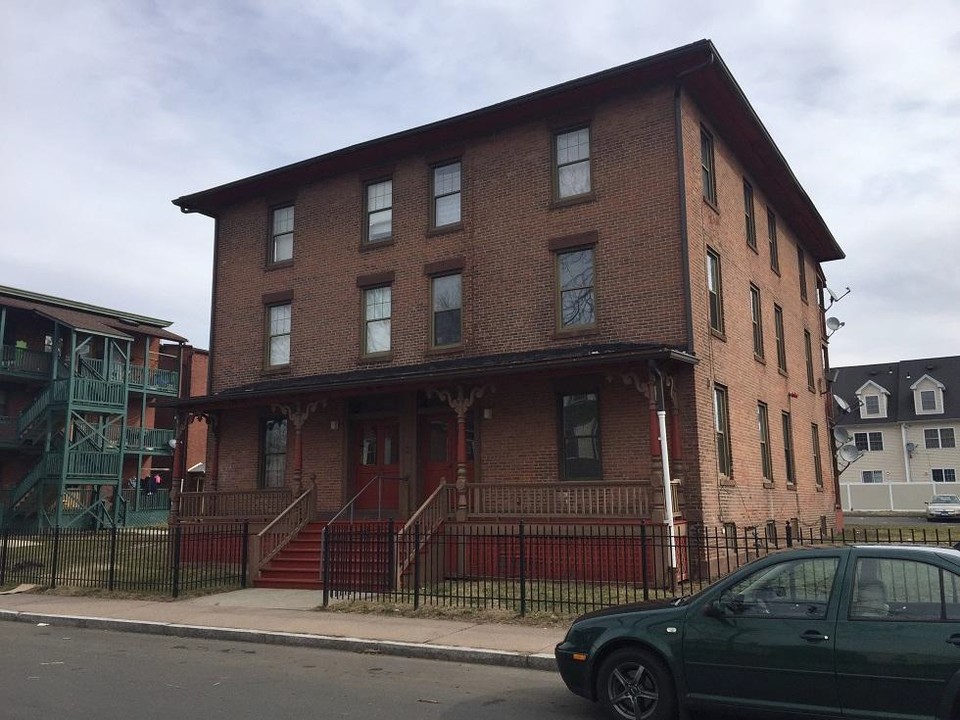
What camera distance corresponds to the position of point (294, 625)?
1171 centimetres

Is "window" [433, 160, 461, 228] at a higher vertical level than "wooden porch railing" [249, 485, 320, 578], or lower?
higher

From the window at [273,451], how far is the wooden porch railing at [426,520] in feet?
19.7

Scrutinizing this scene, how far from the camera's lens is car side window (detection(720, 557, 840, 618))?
6.04 meters

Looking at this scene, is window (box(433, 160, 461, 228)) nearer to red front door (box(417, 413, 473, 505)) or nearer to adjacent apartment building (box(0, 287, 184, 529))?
red front door (box(417, 413, 473, 505))

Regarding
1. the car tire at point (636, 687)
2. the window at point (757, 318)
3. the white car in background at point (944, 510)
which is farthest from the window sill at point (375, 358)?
the white car in background at point (944, 510)

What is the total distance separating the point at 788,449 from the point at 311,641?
15.9m

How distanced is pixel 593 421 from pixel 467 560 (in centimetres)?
373

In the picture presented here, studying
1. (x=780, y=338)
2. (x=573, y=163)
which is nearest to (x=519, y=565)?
(x=573, y=163)

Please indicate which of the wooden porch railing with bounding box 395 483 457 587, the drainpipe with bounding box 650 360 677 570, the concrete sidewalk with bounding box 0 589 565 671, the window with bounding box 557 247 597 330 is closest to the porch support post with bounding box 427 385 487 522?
the wooden porch railing with bounding box 395 483 457 587

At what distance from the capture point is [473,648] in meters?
9.72

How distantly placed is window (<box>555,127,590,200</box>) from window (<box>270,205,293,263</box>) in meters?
8.03

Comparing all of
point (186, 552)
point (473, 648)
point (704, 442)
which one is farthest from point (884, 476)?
point (473, 648)

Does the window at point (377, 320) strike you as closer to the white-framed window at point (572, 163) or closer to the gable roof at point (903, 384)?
the white-framed window at point (572, 163)

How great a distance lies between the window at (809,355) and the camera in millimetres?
26484
